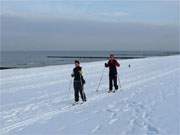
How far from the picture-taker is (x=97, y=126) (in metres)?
11.7

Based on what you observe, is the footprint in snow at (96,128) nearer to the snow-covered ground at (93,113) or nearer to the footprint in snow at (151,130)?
the snow-covered ground at (93,113)

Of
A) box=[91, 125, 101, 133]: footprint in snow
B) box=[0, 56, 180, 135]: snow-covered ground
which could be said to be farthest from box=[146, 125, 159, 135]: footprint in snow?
box=[91, 125, 101, 133]: footprint in snow

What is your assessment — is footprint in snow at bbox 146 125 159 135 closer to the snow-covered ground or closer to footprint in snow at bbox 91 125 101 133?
the snow-covered ground

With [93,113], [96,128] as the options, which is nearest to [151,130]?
[96,128]

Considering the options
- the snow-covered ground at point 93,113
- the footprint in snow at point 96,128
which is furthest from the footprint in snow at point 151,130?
the footprint in snow at point 96,128

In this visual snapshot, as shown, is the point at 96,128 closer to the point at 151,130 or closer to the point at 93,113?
the point at 151,130

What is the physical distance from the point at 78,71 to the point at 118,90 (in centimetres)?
502

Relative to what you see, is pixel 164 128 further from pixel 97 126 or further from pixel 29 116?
pixel 29 116

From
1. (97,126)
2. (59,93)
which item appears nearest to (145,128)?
(97,126)

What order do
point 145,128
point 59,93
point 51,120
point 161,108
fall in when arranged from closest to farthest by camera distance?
point 145,128
point 51,120
point 161,108
point 59,93

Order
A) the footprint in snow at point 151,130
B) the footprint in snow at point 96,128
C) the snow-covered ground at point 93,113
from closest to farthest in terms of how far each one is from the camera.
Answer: the footprint in snow at point 151,130, the footprint in snow at point 96,128, the snow-covered ground at point 93,113

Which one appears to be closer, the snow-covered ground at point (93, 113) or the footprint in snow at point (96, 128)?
the footprint in snow at point (96, 128)

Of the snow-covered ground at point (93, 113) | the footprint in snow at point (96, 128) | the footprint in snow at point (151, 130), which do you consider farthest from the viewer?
the snow-covered ground at point (93, 113)

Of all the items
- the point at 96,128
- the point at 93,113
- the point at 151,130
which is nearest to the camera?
the point at 151,130
